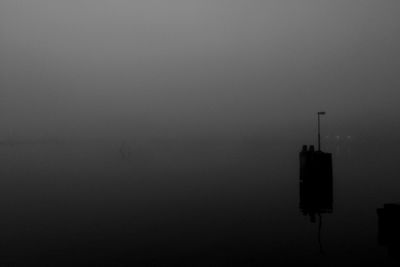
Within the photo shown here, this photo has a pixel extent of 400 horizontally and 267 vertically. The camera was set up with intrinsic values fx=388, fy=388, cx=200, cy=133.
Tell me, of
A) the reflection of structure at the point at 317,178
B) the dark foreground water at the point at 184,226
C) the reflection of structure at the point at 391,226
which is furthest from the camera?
the reflection of structure at the point at 317,178

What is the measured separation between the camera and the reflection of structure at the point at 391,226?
20594mm

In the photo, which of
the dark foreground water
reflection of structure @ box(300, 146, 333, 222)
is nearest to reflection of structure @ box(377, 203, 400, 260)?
the dark foreground water

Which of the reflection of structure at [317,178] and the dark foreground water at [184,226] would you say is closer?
the dark foreground water at [184,226]

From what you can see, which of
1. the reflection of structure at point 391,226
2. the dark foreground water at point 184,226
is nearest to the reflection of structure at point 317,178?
the dark foreground water at point 184,226

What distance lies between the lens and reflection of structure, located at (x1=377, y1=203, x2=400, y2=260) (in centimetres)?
2059

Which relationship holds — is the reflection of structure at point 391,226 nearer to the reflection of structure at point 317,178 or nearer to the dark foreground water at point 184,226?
the dark foreground water at point 184,226

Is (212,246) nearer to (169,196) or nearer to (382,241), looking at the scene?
(382,241)

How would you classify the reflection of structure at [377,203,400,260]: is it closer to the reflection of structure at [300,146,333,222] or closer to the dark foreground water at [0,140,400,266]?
the dark foreground water at [0,140,400,266]

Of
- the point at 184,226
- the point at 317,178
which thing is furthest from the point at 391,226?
the point at 184,226

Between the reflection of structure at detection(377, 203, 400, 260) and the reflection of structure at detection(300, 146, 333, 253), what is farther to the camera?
the reflection of structure at detection(300, 146, 333, 253)

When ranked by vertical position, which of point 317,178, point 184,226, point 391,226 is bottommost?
point 184,226

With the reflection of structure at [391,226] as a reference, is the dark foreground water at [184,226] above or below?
below

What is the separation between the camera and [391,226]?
20922 mm

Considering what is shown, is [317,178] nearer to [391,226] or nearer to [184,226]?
[184,226]
